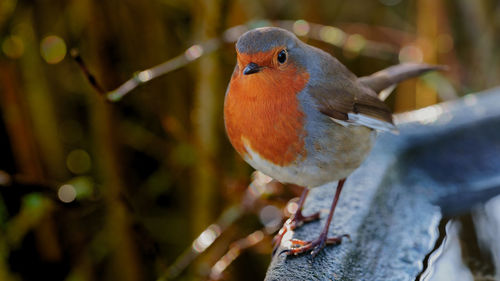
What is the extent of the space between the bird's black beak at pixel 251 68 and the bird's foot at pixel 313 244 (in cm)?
51

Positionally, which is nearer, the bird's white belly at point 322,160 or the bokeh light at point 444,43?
the bird's white belly at point 322,160

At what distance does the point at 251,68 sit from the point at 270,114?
6.1 inches

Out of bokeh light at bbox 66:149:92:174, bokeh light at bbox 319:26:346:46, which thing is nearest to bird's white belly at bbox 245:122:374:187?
bokeh light at bbox 319:26:346:46

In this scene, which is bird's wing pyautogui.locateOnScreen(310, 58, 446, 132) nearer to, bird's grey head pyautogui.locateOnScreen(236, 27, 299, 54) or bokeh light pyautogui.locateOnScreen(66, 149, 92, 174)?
bird's grey head pyautogui.locateOnScreen(236, 27, 299, 54)

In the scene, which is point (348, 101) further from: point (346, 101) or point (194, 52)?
point (194, 52)

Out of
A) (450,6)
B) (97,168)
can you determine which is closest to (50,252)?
(97,168)

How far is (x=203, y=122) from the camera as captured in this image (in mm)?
2764

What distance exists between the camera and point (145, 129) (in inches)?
147

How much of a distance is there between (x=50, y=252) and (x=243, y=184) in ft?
3.47

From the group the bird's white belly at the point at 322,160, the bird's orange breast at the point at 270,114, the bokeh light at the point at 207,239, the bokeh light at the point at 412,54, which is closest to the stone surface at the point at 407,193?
the bird's white belly at the point at 322,160

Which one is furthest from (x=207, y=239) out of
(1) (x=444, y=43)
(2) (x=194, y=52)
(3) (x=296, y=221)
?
(1) (x=444, y=43)

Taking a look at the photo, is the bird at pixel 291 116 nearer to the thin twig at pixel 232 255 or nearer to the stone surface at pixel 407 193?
the stone surface at pixel 407 193

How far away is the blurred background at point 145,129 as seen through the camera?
2.51 meters

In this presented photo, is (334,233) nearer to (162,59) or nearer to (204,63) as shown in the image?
(204,63)
